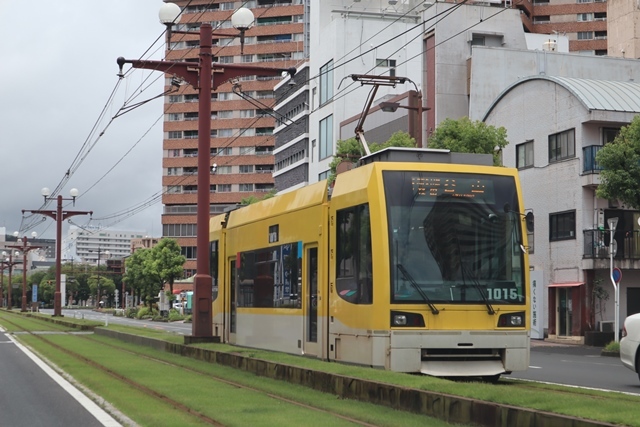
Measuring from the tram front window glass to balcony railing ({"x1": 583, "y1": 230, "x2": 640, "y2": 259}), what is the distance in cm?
2751

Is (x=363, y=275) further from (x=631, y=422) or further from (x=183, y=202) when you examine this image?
(x=183, y=202)

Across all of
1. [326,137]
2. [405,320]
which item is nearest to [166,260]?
[326,137]

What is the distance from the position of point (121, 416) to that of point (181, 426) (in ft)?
4.47

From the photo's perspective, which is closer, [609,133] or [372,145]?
[609,133]

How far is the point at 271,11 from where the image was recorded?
4988 inches

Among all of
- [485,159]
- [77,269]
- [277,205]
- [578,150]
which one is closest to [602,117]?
[578,150]

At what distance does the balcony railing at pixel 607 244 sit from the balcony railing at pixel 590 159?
100 inches

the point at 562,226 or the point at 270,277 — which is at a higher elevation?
the point at 562,226

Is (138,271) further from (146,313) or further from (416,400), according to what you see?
(416,400)

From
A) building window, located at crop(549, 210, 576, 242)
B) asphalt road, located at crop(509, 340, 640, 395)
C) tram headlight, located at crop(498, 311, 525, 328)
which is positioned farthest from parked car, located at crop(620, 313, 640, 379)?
building window, located at crop(549, 210, 576, 242)

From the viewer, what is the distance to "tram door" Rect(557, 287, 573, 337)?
149 ft

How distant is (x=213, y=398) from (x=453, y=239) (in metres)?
4.40

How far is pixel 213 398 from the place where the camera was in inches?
549

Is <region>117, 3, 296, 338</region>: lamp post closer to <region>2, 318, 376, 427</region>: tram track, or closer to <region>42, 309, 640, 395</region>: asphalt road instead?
<region>2, 318, 376, 427</region>: tram track
